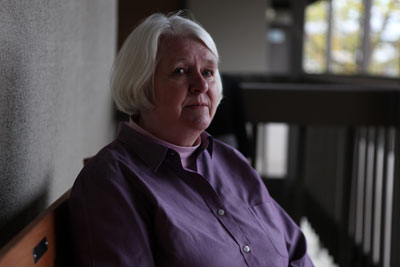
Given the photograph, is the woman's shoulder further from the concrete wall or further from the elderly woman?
the concrete wall

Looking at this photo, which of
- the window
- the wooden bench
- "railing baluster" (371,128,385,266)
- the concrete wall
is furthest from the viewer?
the concrete wall

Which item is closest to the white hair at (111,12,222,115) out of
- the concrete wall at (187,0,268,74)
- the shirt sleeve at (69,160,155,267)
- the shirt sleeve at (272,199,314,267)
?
the shirt sleeve at (69,160,155,267)

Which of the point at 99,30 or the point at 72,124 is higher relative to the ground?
the point at 99,30

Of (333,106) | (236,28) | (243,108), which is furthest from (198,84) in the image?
(236,28)

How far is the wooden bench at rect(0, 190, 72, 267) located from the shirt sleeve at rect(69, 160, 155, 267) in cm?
5

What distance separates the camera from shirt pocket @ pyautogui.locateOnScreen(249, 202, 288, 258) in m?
1.53

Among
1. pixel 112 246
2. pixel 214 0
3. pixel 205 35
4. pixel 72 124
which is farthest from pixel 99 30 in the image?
pixel 214 0

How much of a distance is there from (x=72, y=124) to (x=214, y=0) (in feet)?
19.0

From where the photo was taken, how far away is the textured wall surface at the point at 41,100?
3.77ft

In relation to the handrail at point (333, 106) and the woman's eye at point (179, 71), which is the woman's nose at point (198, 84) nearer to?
the woman's eye at point (179, 71)

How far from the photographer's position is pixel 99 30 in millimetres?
2484

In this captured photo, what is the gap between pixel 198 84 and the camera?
4.83ft

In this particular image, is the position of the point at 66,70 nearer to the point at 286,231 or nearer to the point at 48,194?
the point at 48,194

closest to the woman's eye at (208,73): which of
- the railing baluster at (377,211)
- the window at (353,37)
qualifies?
the railing baluster at (377,211)
